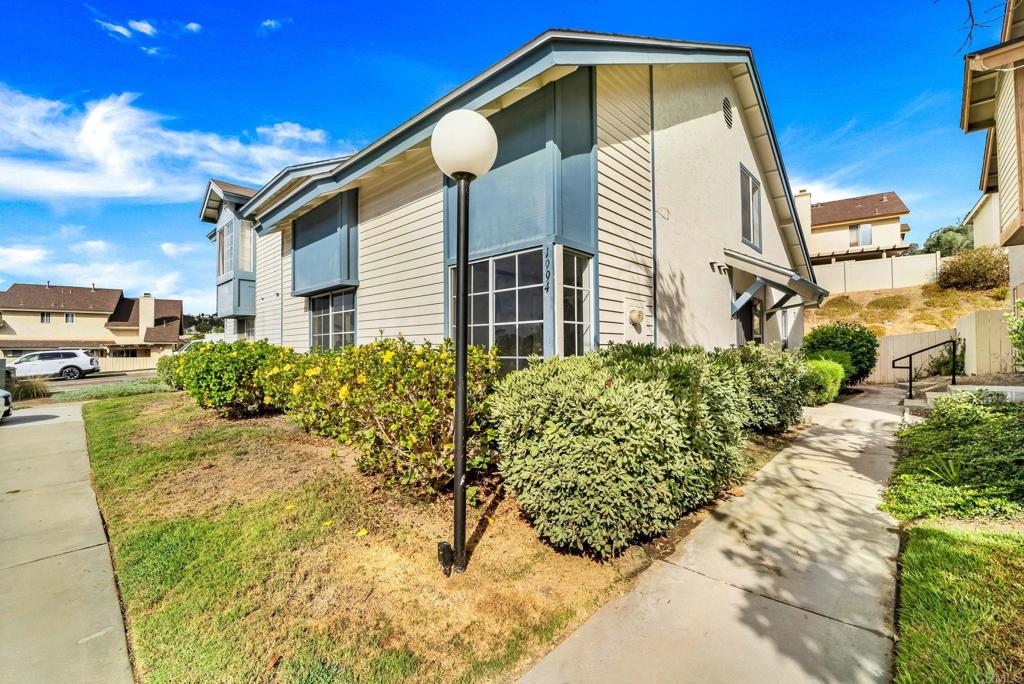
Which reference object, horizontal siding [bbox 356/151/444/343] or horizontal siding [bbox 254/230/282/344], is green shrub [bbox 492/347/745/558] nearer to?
horizontal siding [bbox 356/151/444/343]

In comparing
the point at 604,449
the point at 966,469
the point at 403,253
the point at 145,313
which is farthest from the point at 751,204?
the point at 145,313

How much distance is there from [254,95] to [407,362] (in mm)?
10837

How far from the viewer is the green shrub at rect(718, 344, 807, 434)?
6832 mm

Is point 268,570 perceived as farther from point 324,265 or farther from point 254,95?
point 254,95

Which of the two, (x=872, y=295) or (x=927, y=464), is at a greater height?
(x=872, y=295)

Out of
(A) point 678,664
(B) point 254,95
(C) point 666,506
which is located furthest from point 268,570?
(B) point 254,95

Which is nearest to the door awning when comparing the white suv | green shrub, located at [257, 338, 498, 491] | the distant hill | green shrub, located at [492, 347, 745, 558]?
green shrub, located at [492, 347, 745, 558]

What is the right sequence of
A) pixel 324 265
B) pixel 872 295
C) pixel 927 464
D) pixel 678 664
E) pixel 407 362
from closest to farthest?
1. pixel 678 664
2. pixel 407 362
3. pixel 927 464
4. pixel 324 265
5. pixel 872 295

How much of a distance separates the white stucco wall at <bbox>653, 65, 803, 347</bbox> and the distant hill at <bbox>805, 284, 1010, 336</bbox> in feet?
53.8

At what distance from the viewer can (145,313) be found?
129ft

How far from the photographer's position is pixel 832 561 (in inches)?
132

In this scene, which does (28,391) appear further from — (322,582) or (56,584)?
(322,582)

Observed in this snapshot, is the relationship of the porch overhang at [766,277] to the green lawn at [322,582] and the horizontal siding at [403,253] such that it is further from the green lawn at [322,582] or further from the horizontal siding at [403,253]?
the green lawn at [322,582]

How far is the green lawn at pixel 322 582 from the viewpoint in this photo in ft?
7.72
